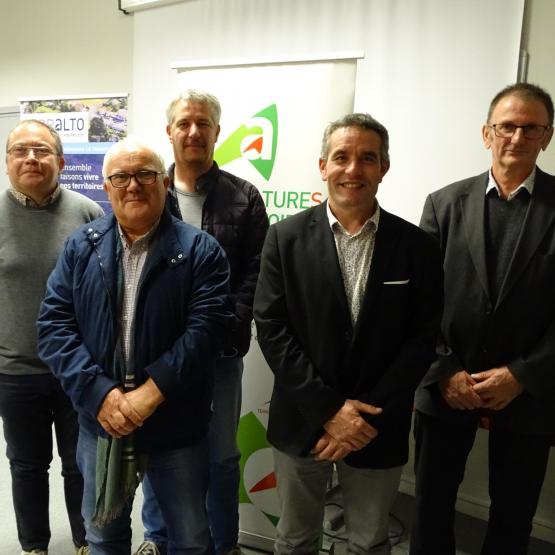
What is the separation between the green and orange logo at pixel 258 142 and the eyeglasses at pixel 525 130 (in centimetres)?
95

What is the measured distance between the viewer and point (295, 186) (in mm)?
2180

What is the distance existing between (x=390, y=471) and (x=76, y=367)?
971 mm

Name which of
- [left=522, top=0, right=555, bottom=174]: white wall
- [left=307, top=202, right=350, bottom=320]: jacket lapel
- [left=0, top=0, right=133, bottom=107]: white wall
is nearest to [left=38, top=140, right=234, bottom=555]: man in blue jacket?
[left=307, top=202, right=350, bottom=320]: jacket lapel

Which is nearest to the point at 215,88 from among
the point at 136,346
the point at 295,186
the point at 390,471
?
the point at 295,186

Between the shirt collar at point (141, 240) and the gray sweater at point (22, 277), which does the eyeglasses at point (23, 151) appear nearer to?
the gray sweater at point (22, 277)

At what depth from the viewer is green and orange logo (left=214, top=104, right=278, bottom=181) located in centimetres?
219

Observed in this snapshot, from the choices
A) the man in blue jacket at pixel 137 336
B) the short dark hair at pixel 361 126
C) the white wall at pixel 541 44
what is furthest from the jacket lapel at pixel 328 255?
the white wall at pixel 541 44

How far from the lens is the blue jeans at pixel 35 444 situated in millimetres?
1868

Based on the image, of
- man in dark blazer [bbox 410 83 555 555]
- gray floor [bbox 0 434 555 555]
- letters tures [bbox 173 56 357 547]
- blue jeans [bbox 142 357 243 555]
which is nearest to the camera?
Result: man in dark blazer [bbox 410 83 555 555]

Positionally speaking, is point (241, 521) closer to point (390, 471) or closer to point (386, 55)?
point (390, 471)

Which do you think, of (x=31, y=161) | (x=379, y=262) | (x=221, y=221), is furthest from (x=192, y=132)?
(x=379, y=262)

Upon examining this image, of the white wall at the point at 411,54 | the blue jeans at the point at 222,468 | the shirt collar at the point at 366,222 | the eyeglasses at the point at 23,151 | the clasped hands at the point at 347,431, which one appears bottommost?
the blue jeans at the point at 222,468

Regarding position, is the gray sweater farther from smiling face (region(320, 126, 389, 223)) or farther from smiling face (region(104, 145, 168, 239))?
smiling face (region(320, 126, 389, 223))

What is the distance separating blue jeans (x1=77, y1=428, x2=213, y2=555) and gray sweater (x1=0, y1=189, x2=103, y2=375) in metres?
0.46
